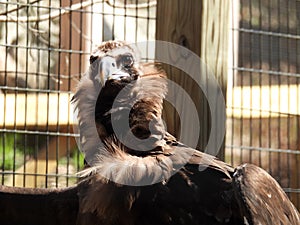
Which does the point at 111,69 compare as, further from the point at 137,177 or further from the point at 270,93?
the point at 270,93

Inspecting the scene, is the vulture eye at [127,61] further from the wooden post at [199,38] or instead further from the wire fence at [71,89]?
the wire fence at [71,89]

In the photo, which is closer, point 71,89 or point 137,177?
point 137,177

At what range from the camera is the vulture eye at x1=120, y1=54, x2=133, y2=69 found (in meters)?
4.56

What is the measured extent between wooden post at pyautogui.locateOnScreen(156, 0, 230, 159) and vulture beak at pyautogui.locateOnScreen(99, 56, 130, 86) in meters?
0.25

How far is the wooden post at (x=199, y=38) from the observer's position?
174 inches

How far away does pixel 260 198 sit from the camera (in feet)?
12.8

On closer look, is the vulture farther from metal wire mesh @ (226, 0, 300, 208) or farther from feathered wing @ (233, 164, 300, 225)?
metal wire mesh @ (226, 0, 300, 208)

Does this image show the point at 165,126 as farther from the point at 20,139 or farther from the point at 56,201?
the point at 20,139

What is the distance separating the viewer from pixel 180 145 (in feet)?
13.9

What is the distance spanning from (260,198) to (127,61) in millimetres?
1179

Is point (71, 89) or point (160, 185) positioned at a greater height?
point (71, 89)

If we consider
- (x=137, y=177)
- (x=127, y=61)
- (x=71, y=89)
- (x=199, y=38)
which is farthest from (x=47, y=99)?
(x=137, y=177)

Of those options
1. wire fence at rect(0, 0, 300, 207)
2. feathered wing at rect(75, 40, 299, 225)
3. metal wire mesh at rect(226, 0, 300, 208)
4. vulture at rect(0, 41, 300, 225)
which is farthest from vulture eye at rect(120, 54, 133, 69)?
metal wire mesh at rect(226, 0, 300, 208)

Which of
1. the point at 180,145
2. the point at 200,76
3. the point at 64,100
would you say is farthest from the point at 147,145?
the point at 64,100
